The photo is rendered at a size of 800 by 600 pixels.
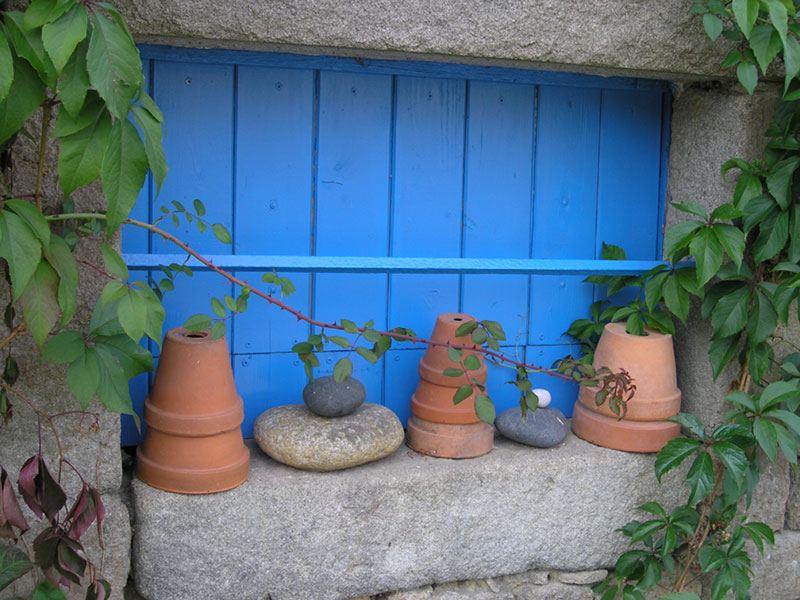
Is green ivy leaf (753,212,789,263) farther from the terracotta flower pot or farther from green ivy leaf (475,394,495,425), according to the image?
the terracotta flower pot

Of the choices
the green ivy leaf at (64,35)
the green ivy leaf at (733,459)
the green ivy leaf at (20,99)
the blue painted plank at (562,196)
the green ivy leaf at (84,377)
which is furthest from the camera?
the blue painted plank at (562,196)

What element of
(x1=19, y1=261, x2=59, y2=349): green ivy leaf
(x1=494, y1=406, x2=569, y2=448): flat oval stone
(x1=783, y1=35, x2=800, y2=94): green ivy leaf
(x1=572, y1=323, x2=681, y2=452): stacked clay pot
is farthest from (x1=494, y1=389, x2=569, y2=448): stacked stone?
(x1=19, y1=261, x2=59, y2=349): green ivy leaf

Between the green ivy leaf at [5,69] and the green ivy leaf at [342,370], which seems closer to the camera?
the green ivy leaf at [5,69]

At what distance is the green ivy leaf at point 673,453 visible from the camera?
218cm

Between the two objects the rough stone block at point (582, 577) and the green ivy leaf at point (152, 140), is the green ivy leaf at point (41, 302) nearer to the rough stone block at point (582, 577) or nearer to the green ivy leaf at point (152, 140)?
the green ivy leaf at point (152, 140)

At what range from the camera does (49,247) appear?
1448 millimetres

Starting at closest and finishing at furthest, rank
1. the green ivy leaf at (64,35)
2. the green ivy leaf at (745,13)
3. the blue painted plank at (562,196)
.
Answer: the green ivy leaf at (64,35) → the green ivy leaf at (745,13) → the blue painted plank at (562,196)

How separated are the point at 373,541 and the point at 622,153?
135 centimetres

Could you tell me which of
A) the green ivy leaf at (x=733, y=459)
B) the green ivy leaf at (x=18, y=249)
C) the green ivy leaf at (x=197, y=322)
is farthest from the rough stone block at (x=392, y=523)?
the green ivy leaf at (x=18, y=249)

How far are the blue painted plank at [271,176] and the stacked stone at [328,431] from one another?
24 centimetres

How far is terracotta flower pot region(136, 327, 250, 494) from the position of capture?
2.03m

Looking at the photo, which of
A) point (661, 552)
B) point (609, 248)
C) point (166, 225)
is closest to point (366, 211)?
point (166, 225)

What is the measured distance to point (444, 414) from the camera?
7.52 feet

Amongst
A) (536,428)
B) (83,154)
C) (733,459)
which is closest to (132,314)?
(83,154)
